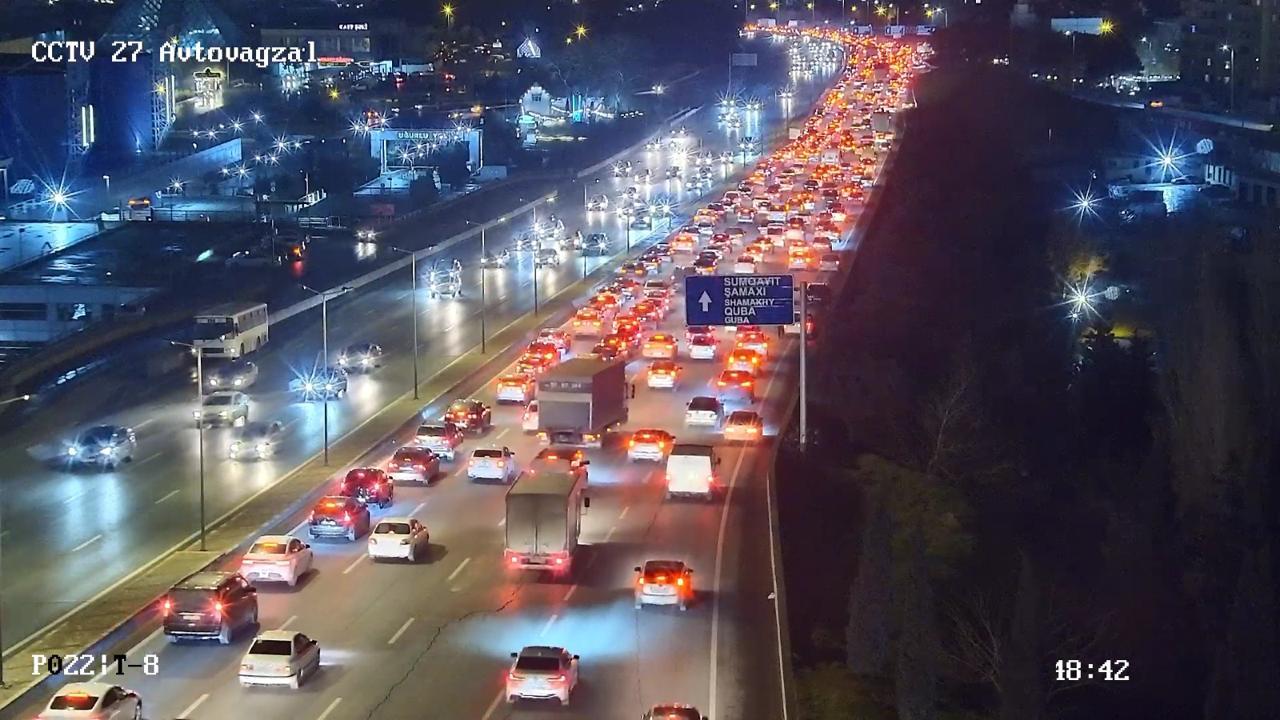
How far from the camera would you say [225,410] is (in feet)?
154

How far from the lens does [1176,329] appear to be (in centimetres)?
7112

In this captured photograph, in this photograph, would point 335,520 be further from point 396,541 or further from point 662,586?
point 662,586

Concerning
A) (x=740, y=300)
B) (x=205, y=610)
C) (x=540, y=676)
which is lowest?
(x=205, y=610)

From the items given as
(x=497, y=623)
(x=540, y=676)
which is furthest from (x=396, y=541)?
(x=540, y=676)

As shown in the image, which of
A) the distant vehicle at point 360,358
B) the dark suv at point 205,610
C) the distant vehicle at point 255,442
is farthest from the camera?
the distant vehicle at point 360,358

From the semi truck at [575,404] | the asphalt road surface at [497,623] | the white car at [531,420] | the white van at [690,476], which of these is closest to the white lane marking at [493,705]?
the asphalt road surface at [497,623]

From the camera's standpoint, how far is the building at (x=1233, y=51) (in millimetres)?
133125

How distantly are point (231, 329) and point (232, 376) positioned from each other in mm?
4168

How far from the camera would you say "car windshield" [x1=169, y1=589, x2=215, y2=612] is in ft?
87.2

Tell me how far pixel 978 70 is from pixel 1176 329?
266 feet

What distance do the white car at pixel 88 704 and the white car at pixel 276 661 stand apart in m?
2.36

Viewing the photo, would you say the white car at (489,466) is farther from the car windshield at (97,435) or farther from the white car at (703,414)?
the car windshield at (97,435)

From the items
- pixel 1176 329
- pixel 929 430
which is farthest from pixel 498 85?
pixel 929 430
